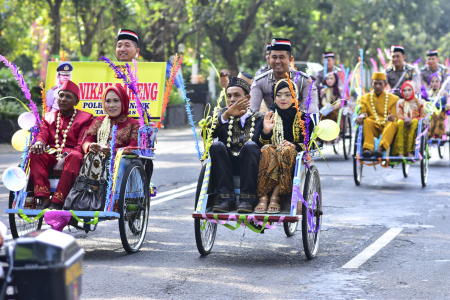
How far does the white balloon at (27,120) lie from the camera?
6.80 meters

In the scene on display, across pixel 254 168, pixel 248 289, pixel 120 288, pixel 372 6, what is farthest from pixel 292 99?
pixel 372 6

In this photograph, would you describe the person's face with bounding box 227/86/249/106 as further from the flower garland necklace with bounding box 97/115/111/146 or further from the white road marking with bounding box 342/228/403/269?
the white road marking with bounding box 342/228/403/269

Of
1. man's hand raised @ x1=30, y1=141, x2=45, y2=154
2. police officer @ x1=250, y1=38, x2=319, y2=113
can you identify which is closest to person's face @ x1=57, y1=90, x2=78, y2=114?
man's hand raised @ x1=30, y1=141, x2=45, y2=154

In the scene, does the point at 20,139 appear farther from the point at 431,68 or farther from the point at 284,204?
the point at 431,68

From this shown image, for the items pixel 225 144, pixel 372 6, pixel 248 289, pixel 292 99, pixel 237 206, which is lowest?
pixel 248 289

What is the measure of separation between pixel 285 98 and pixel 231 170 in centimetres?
88

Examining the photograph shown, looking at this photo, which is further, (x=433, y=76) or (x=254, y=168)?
(x=433, y=76)

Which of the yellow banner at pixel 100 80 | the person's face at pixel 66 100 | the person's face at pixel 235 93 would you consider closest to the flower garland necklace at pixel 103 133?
the person's face at pixel 66 100

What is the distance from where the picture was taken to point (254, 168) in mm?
6359

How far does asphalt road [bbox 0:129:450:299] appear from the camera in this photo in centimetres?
521

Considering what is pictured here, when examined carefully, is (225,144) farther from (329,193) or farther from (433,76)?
(433,76)

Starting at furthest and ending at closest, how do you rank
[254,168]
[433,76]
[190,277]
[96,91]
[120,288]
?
1. [433,76]
2. [96,91]
3. [254,168]
4. [190,277]
5. [120,288]

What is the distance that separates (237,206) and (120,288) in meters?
1.61

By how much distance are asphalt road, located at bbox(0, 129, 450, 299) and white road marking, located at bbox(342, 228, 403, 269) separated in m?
0.02
